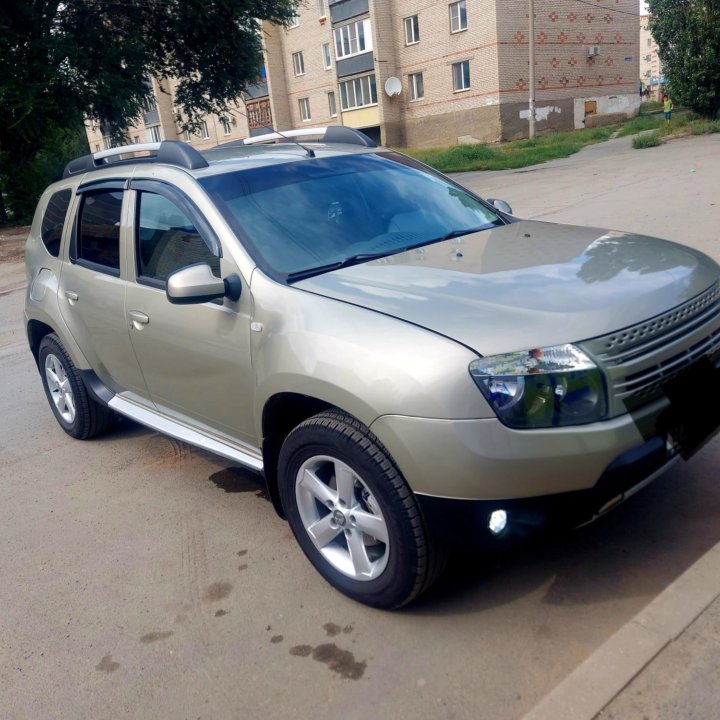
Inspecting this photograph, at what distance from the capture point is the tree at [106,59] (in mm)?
19281

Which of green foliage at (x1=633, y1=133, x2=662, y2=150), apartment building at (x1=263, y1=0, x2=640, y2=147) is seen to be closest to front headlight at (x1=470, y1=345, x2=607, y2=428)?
green foliage at (x1=633, y1=133, x2=662, y2=150)

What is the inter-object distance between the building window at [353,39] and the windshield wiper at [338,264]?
41.5m

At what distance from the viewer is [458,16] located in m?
37.6

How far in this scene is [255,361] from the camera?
10.2 ft

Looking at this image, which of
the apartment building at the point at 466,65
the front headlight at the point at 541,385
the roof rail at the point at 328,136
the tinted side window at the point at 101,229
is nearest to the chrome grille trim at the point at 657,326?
the front headlight at the point at 541,385

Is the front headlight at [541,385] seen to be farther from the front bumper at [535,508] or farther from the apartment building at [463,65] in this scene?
the apartment building at [463,65]

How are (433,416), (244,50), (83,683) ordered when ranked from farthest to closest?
(244,50), (83,683), (433,416)

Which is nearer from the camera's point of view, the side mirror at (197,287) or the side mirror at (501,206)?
the side mirror at (197,287)

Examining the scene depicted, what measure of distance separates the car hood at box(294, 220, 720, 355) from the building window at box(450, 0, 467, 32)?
124 feet

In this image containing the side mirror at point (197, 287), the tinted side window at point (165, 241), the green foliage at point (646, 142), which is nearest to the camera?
the side mirror at point (197, 287)

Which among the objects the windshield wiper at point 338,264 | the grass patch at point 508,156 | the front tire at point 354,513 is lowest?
the grass patch at point 508,156

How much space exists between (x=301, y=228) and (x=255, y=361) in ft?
2.43

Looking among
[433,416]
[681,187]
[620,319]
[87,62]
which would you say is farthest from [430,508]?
[87,62]

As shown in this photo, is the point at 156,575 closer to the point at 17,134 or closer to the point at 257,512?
the point at 257,512
